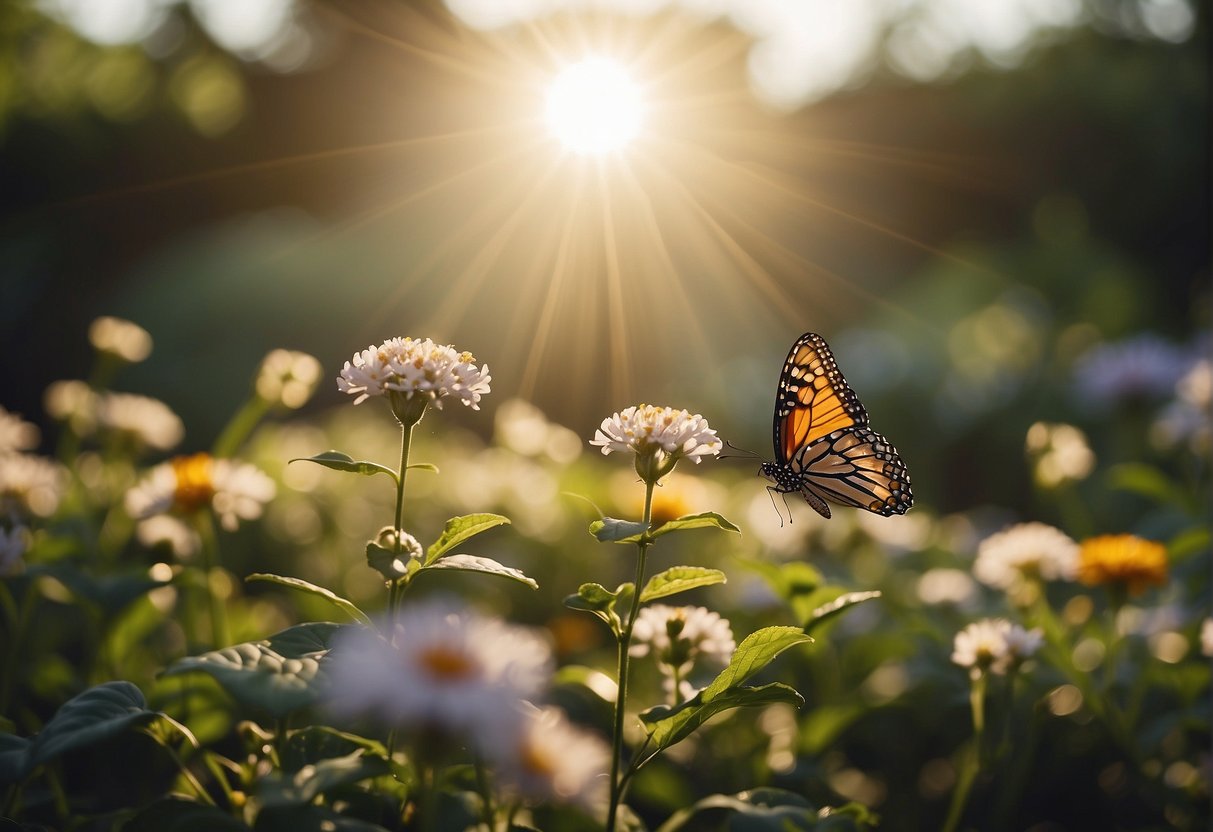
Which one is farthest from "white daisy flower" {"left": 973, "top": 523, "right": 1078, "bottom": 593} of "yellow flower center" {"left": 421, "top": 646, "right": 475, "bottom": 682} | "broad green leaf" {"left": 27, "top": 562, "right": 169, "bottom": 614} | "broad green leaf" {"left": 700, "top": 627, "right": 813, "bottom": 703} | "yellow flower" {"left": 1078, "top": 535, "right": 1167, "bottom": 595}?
"broad green leaf" {"left": 27, "top": 562, "right": 169, "bottom": 614}

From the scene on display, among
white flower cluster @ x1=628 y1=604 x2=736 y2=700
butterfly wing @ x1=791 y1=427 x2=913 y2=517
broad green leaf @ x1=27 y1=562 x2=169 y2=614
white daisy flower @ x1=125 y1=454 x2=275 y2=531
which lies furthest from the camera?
butterfly wing @ x1=791 y1=427 x2=913 y2=517

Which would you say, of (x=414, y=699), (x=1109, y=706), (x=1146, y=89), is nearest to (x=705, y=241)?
(x=1146, y=89)

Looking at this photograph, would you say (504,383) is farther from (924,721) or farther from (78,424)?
(924,721)

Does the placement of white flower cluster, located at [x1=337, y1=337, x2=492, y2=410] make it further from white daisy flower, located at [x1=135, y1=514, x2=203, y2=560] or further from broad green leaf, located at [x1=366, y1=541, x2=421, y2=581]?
white daisy flower, located at [x1=135, y1=514, x2=203, y2=560]

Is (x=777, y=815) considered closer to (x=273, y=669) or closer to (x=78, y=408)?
(x=273, y=669)

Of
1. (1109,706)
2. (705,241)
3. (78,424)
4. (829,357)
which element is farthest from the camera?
(705,241)

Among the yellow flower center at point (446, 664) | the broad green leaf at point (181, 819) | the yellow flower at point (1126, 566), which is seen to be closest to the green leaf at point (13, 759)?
the broad green leaf at point (181, 819)

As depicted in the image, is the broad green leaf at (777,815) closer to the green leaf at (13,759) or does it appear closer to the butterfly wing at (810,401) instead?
the green leaf at (13,759)
